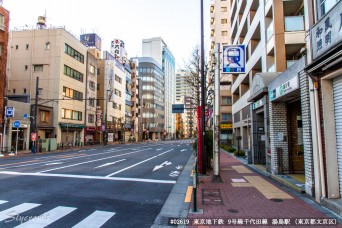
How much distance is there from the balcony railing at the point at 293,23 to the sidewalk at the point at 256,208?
13260 mm

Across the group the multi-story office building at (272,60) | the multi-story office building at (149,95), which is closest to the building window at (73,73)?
the multi-story office building at (272,60)

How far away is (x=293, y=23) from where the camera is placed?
62.1ft

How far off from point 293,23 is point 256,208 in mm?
16440

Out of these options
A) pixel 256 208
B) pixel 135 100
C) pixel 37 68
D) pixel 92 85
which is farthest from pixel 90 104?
pixel 256 208

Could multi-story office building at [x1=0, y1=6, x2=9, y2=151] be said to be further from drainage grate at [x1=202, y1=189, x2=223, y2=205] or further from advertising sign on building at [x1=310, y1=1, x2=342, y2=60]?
advertising sign on building at [x1=310, y1=1, x2=342, y2=60]

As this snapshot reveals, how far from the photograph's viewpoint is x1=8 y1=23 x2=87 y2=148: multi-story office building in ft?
137

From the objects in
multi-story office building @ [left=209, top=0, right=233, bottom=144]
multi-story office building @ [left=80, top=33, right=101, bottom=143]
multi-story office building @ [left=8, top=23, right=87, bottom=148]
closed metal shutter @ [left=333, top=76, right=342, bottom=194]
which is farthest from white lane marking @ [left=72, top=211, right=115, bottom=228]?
multi-story office building @ [left=80, top=33, right=101, bottom=143]

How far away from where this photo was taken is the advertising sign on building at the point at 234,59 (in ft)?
36.6

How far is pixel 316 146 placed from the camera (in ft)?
25.4

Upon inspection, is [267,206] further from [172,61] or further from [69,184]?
[172,61]

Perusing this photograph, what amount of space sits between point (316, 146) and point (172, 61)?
144m

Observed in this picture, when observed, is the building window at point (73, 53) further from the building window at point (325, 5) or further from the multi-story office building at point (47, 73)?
the building window at point (325, 5)

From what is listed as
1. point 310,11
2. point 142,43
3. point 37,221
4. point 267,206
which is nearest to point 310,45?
point 310,11

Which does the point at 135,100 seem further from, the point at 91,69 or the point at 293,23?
the point at 293,23
